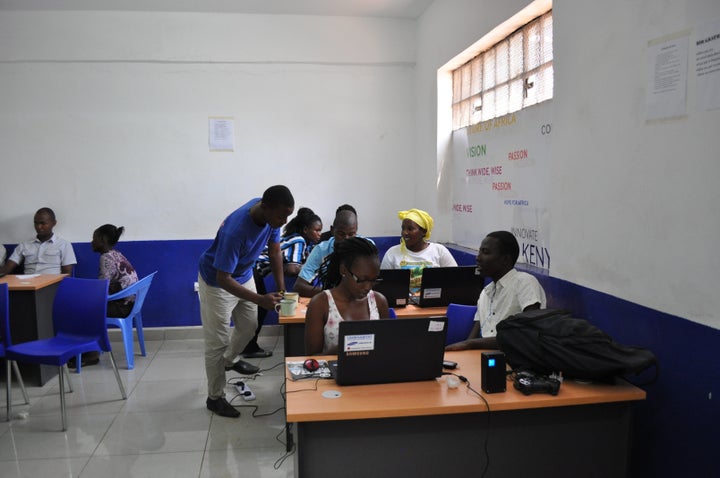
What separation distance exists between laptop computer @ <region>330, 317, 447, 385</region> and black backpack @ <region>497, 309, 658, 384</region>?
0.35 metres

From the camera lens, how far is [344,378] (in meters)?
2.28

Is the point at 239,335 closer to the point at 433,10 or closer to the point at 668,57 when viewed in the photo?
the point at 668,57

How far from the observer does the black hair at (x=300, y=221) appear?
5.71 metres

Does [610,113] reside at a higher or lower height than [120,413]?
higher

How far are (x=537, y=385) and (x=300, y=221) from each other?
3856 millimetres

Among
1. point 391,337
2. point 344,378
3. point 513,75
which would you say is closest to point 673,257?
point 391,337

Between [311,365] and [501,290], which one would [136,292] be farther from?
[501,290]

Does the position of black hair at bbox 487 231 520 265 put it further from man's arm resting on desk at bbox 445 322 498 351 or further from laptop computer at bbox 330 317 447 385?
laptop computer at bbox 330 317 447 385

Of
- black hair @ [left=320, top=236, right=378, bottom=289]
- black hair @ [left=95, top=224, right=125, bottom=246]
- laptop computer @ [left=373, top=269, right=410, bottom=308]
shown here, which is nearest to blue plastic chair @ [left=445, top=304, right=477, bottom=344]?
laptop computer @ [left=373, top=269, right=410, bottom=308]

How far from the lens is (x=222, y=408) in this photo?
4027 mm

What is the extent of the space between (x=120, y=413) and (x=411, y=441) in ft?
9.14

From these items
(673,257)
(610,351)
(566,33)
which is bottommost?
(610,351)

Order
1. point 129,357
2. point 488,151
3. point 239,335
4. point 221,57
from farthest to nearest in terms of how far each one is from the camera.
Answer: point 221,57, point 129,357, point 488,151, point 239,335

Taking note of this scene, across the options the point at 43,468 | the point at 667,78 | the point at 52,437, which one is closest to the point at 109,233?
the point at 52,437
